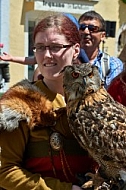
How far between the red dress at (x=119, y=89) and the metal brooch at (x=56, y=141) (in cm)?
51

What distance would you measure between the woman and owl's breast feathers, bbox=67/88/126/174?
109 millimetres

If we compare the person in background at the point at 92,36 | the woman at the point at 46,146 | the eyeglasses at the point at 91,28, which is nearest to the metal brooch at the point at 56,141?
the woman at the point at 46,146

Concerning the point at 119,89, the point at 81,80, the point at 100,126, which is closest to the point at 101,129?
the point at 100,126

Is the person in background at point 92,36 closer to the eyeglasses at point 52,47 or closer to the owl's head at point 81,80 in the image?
the eyeglasses at point 52,47

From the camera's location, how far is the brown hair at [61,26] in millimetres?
1626

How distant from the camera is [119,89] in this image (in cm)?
193

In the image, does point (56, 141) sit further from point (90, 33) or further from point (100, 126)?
point (90, 33)

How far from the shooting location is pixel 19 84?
1600 mm

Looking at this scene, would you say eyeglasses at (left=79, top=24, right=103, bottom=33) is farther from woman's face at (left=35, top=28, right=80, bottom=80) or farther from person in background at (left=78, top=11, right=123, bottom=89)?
woman's face at (left=35, top=28, right=80, bottom=80)

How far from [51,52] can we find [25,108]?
278 millimetres

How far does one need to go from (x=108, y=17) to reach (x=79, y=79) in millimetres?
10859

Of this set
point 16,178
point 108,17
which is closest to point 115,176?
point 16,178

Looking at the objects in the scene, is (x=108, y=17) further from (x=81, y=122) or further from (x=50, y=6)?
(x=81, y=122)

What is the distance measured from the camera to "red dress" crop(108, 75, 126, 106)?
1914 mm
